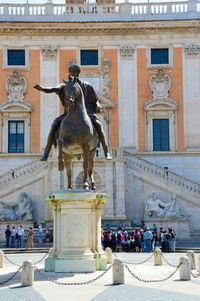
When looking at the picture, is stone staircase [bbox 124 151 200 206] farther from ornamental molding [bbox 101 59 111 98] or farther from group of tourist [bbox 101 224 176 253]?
ornamental molding [bbox 101 59 111 98]

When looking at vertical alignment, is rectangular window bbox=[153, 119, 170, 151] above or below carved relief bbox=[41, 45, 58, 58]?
below

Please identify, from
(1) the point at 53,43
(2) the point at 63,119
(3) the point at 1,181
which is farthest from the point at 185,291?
(1) the point at 53,43

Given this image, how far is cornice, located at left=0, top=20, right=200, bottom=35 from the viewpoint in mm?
34719

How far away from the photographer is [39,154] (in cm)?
3381

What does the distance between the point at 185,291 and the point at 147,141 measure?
23.7 m

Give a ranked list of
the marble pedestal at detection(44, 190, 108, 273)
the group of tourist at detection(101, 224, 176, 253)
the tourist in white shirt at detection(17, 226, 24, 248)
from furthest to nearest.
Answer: the tourist in white shirt at detection(17, 226, 24, 248)
the group of tourist at detection(101, 224, 176, 253)
the marble pedestal at detection(44, 190, 108, 273)

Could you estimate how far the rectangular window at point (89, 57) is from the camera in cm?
3522

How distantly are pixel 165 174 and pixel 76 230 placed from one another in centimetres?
1740

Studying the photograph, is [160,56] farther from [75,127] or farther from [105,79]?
[75,127]

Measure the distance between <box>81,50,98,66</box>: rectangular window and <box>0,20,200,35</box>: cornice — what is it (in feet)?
4.16

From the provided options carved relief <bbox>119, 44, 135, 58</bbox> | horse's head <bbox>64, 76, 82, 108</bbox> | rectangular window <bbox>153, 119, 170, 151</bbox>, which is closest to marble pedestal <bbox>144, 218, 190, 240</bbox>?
rectangular window <bbox>153, 119, 170, 151</bbox>

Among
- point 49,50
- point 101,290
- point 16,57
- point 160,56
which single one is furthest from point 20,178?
point 101,290

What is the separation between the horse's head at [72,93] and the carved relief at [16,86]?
70.7 ft

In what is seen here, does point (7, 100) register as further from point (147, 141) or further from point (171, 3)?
point (171, 3)
